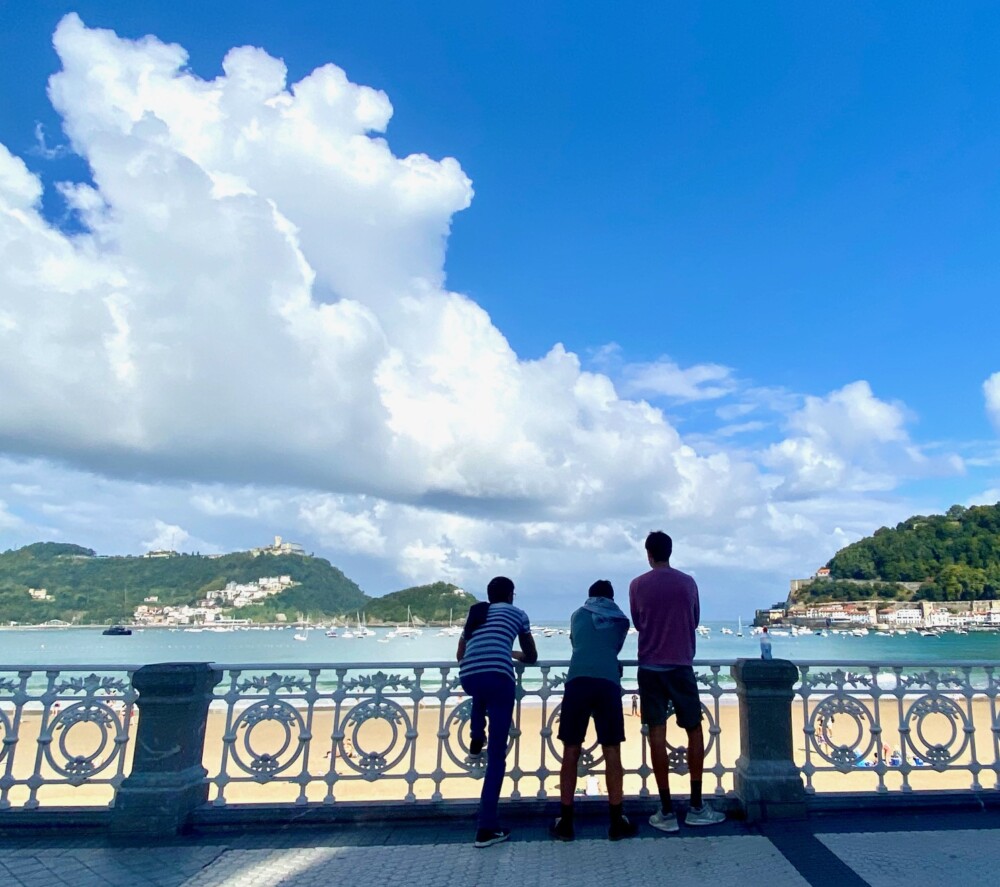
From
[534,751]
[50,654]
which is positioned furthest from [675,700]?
[50,654]

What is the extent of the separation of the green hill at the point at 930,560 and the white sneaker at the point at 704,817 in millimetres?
126983

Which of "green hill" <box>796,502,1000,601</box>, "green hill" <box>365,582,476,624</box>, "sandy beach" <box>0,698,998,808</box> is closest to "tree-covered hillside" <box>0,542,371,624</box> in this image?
"green hill" <box>365,582,476,624</box>

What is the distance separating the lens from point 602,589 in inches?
182

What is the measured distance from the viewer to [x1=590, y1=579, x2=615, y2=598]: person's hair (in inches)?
181

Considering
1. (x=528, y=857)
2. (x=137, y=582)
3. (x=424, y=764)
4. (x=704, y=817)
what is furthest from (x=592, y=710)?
(x=137, y=582)

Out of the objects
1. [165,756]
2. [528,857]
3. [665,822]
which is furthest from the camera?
[165,756]

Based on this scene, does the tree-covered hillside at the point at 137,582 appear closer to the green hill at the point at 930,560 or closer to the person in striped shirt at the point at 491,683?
the green hill at the point at 930,560

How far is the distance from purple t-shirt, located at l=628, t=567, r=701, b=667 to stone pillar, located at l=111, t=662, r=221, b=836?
123 inches

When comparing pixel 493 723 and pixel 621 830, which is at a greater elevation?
pixel 493 723

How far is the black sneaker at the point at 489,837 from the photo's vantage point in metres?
4.18

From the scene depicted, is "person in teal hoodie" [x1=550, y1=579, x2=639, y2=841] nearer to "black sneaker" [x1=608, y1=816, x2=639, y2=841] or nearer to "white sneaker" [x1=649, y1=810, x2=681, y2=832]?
"black sneaker" [x1=608, y1=816, x2=639, y2=841]

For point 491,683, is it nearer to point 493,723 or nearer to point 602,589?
point 493,723

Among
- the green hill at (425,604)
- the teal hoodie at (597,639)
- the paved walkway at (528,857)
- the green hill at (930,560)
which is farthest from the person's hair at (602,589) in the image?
the green hill at (425,604)

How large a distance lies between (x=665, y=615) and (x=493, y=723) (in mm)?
1364
